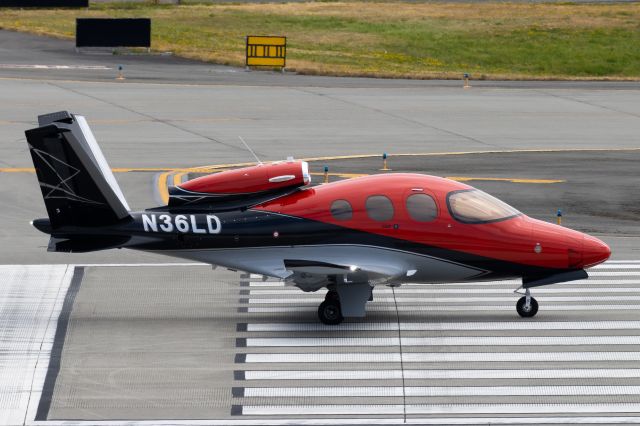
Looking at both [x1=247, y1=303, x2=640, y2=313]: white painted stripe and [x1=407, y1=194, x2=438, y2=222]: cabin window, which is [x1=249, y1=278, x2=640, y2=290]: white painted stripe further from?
→ [x1=407, y1=194, x2=438, y2=222]: cabin window

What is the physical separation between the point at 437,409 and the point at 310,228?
17.0ft

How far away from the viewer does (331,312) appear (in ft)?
75.5

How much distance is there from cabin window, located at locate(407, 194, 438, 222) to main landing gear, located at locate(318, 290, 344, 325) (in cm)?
208

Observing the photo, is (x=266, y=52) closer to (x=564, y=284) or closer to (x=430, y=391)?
(x=564, y=284)

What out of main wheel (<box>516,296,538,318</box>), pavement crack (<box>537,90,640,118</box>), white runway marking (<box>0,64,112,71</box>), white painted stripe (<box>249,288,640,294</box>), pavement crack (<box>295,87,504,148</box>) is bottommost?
white runway marking (<box>0,64,112,71</box>)

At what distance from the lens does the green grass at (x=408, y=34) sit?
244 feet

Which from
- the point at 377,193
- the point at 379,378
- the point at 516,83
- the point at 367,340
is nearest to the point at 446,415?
the point at 379,378

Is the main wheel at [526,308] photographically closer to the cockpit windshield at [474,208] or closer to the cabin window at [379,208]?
the cockpit windshield at [474,208]

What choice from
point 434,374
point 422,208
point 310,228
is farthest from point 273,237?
point 434,374

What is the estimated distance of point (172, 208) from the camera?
76.3 ft

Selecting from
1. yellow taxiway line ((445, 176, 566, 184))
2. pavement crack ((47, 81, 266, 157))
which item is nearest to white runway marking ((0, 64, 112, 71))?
pavement crack ((47, 81, 266, 157))

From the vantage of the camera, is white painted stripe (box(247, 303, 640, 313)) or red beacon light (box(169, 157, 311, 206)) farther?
white painted stripe (box(247, 303, 640, 313))

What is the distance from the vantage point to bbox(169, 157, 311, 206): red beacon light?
Result: 23.2 m

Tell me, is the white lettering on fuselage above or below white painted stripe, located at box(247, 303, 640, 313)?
above
